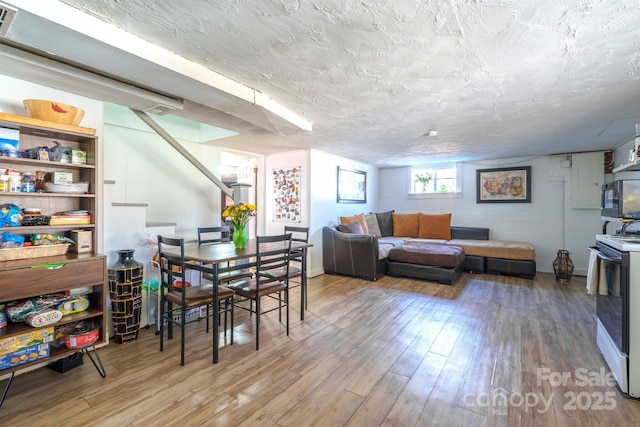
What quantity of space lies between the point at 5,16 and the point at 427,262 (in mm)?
4649

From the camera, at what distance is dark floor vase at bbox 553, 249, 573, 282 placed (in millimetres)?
4367

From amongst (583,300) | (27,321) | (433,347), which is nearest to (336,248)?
(433,347)

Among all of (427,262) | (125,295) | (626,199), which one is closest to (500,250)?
(427,262)

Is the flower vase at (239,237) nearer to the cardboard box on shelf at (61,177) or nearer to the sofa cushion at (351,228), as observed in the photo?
the cardboard box on shelf at (61,177)

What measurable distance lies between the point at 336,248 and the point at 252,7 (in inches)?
147

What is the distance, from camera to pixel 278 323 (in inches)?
110

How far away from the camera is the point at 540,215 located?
5090 mm

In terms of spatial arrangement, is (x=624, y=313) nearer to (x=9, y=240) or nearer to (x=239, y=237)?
(x=239, y=237)

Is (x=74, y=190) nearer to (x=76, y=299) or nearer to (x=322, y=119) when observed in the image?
(x=76, y=299)

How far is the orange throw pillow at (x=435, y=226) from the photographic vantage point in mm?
5590

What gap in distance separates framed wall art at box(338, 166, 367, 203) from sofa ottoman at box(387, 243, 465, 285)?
1400 millimetres

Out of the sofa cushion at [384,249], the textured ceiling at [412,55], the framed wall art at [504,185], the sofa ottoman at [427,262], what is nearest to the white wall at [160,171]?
the textured ceiling at [412,55]

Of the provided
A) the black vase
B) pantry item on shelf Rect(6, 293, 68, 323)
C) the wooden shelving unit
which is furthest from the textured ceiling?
pantry item on shelf Rect(6, 293, 68, 323)

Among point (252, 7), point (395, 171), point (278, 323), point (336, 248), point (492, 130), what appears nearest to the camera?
point (252, 7)
